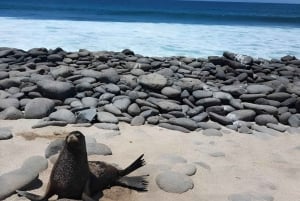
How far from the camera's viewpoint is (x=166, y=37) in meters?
14.5

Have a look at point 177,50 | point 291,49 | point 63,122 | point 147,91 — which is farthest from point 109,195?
point 291,49

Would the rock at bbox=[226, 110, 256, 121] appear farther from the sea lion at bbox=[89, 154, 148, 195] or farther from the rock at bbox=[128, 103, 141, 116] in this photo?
the sea lion at bbox=[89, 154, 148, 195]

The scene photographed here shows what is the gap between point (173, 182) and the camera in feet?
11.6

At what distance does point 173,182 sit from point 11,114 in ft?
7.74

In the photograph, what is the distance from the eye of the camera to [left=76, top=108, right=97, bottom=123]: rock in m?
4.92

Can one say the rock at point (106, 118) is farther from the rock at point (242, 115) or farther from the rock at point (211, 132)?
the rock at point (242, 115)

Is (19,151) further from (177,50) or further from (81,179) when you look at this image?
(177,50)

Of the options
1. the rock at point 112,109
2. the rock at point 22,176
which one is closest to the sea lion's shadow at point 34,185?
the rock at point 22,176

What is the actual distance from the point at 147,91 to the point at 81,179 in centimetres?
297

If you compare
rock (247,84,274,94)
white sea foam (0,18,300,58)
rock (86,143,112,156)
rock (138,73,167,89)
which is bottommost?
white sea foam (0,18,300,58)

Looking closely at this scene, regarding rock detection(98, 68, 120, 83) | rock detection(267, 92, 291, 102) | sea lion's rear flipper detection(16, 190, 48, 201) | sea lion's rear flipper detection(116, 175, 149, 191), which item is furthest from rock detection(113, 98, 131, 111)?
sea lion's rear flipper detection(16, 190, 48, 201)

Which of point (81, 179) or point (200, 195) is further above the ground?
point (81, 179)

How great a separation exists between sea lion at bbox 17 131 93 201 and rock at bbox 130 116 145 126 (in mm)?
1947

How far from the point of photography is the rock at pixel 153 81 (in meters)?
5.97
